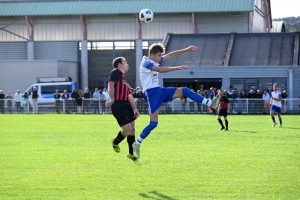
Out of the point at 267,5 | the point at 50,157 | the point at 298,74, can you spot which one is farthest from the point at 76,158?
the point at 267,5

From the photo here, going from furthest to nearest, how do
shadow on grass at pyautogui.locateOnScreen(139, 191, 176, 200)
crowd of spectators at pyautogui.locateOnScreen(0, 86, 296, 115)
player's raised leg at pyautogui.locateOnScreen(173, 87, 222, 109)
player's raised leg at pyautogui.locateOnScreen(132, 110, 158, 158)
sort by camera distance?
1. crowd of spectators at pyautogui.locateOnScreen(0, 86, 296, 115)
2. player's raised leg at pyautogui.locateOnScreen(132, 110, 158, 158)
3. player's raised leg at pyautogui.locateOnScreen(173, 87, 222, 109)
4. shadow on grass at pyautogui.locateOnScreen(139, 191, 176, 200)

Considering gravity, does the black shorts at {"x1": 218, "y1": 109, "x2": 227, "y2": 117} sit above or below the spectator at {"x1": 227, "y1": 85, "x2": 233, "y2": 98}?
below

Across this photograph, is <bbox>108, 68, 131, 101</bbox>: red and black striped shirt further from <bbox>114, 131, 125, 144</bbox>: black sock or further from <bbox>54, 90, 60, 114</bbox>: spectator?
<bbox>54, 90, 60, 114</bbox>: spectator

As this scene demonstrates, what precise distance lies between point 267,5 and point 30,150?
171ft

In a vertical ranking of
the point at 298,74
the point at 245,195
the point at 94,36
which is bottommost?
the point at 245,195

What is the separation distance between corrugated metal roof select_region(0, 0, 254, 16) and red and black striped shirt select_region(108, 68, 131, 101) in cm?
4088

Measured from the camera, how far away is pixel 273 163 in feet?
42.2

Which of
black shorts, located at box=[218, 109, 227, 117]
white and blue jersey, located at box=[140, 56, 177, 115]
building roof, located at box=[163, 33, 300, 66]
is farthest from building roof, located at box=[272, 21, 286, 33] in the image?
white and blue jersey, located at box=[140, 56, 177, 115]

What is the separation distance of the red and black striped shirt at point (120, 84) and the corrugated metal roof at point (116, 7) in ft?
134

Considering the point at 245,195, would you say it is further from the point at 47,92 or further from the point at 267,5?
the point at 267,5

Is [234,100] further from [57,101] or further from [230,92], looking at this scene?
[57,101]

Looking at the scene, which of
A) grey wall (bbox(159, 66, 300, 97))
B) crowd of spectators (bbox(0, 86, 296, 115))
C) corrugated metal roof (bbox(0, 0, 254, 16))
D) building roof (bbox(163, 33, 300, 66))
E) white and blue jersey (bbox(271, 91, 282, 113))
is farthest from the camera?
corrugated metal roof (bbox(0, 0, 254, 16))

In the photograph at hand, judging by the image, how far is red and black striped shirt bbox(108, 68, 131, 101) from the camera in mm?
12242

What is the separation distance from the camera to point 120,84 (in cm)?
1230
